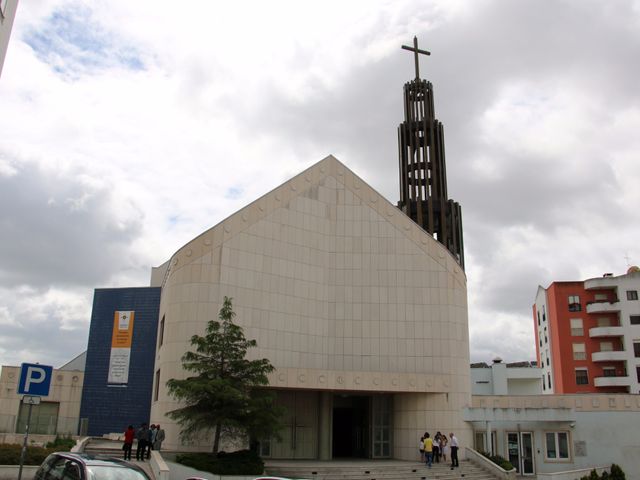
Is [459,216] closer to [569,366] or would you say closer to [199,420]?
Result: [569,366]

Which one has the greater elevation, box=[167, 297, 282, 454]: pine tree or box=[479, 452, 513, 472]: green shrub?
box=[167, 297, 282, 454]: pine tree

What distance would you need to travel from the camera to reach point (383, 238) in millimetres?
35219

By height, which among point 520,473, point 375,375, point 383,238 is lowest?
point 520,473

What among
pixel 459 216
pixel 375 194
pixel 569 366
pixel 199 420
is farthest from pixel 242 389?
pixel 569 366

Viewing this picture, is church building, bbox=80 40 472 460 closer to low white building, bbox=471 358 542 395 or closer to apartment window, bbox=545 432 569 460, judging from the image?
apartment window, bbox=545 432 569 460

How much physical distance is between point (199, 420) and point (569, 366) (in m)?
47.2

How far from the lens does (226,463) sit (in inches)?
924

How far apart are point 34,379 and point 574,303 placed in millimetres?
57879

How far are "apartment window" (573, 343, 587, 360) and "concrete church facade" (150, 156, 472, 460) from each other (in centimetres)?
3072

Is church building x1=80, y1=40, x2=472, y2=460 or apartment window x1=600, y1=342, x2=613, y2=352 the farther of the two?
apartment window x1=600, y1=342, x2=613, y2=352

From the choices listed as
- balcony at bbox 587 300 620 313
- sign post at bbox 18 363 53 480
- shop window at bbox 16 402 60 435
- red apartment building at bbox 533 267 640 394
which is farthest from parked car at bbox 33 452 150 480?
balcony at bbox 587 300 620 313

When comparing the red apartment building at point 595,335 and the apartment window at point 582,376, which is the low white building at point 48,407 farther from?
the apartment window at point 582,376

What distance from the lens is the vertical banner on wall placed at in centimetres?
3903

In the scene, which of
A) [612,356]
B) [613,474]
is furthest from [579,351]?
[613,474]
